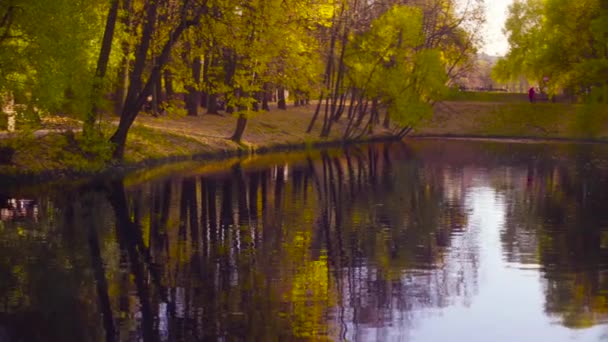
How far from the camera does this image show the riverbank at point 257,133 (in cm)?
3105

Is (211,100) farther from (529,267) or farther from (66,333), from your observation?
(66,333)

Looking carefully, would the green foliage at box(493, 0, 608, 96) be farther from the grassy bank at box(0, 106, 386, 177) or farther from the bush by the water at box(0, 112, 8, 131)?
the bush by the water at box(0, 112, 8, 131)

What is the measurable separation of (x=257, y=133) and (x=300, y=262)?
36223 mm

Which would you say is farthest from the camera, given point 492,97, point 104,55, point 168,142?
point 492,97

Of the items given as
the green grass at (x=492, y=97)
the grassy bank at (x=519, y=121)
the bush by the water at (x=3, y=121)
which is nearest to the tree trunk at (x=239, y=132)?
the bush by the water at (x=3, y=121)

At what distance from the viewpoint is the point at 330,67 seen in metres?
54.1

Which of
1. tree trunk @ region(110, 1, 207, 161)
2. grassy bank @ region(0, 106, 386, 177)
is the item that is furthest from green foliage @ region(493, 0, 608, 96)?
tree trunk @ region(110, 1, 207, 161)

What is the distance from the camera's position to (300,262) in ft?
51.9

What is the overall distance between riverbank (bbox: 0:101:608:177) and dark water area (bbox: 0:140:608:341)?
8.58ft

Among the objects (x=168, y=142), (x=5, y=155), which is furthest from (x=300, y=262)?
(x=168, y=142)

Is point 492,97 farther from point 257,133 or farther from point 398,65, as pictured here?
point 257,133

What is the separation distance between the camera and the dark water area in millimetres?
11711

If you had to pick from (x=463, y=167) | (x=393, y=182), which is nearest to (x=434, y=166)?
(x=463, y=167)

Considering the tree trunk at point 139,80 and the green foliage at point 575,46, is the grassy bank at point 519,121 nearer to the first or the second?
the green foliage at point 575,46
